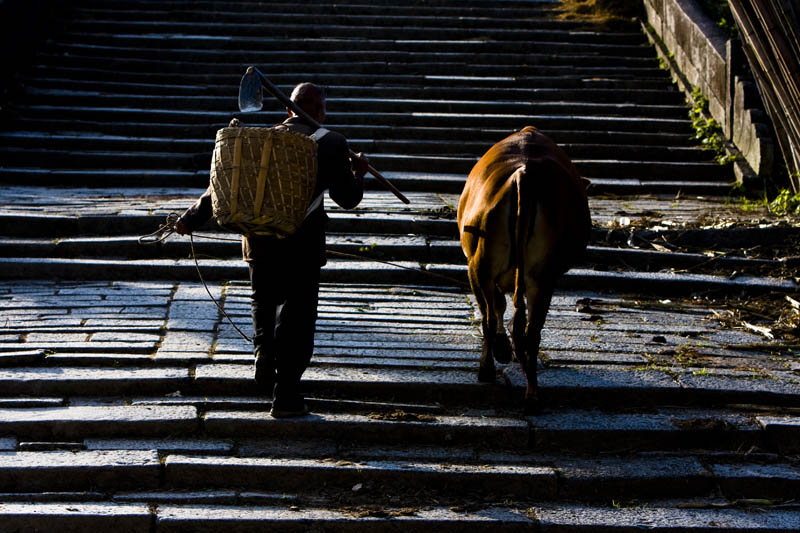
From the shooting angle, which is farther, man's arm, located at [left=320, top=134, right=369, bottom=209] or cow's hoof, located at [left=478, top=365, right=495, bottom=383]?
cow's hoof, located at [left=478, top=365, right=495, bottom=383]

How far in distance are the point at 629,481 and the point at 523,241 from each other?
1.35m

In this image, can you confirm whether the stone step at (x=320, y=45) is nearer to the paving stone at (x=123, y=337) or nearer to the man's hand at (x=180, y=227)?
the paving stone at (x=123, y=337)

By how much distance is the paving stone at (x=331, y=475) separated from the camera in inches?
176

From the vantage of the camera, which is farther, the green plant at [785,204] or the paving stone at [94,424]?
the green plant at [785,204]

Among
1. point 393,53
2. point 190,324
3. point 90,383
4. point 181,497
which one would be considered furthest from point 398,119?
point 181,497

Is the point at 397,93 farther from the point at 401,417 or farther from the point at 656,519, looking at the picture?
the point at 656,519

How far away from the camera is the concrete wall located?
34.0 feet

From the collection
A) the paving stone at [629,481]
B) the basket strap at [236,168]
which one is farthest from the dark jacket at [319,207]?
the paving stone at [629,481]

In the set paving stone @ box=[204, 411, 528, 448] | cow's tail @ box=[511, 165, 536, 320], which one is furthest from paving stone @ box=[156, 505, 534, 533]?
cow's tail @ box=[511, 165, 536, 320]

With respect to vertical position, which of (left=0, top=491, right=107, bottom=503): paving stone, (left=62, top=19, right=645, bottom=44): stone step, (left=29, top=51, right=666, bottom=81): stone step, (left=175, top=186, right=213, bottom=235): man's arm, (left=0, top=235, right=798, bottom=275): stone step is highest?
(left=62, top=19, right=645, bottom=44): stone step

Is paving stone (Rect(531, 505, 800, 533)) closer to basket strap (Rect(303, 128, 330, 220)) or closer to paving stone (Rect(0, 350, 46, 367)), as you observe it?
basket strap (Rect(303, 128, 330, 220))

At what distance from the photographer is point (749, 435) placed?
4.95m

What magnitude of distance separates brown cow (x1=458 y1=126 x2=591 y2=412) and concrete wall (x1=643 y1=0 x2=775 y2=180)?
19.2 feet

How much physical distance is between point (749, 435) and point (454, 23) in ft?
35.4
